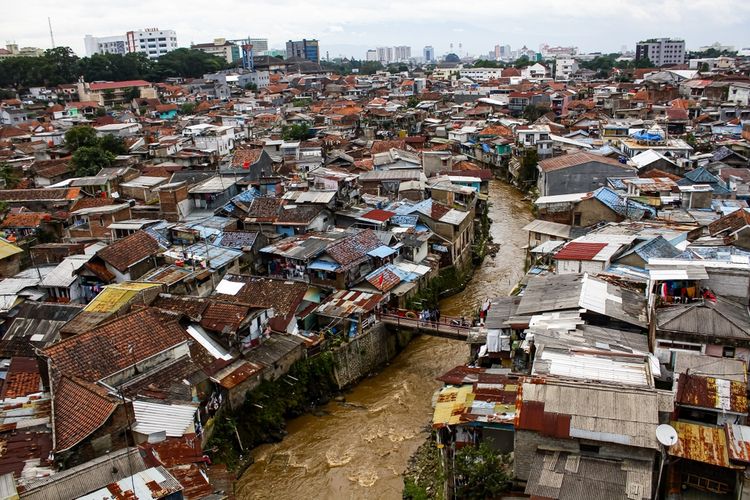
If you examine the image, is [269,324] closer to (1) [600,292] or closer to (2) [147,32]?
(1) [600,292]

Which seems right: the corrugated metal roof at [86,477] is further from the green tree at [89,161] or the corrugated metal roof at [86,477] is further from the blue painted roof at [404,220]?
the green tree at [89,161]

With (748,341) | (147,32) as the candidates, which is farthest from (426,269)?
(147,32)

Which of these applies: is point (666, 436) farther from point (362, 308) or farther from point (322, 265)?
point (322, 265)

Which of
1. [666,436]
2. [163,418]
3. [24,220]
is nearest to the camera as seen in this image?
[666,436]

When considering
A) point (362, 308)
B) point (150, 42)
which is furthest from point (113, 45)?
point (362, 308)

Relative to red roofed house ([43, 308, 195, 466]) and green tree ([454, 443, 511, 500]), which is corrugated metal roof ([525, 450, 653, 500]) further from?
red roofed house ([43, 308, 195, 466])

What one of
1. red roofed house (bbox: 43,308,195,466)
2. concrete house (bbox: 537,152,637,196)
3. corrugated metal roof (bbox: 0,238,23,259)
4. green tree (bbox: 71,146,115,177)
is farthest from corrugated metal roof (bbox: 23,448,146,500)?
green tree (bbox: 71,146,115,177)
